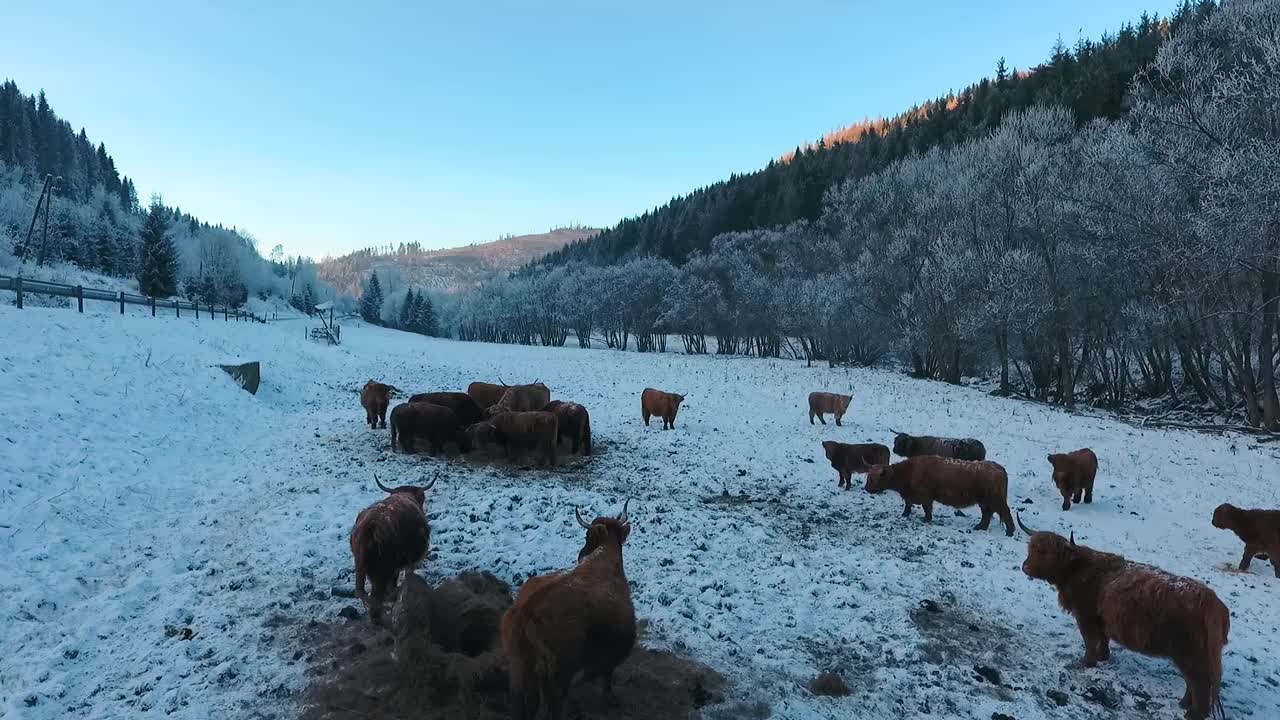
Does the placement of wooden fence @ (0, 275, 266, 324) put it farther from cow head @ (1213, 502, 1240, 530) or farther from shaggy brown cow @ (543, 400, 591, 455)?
cow head @ (1213, 502, 1240, 530)

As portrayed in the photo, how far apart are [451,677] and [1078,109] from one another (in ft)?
294

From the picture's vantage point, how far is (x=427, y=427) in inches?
549

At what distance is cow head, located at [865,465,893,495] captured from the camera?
11462 millimetres

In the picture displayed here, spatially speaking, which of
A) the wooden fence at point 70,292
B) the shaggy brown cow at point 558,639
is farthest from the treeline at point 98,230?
the shaggy brown cow at point 558,639

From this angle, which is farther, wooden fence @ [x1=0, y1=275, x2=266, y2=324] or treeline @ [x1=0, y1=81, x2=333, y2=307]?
treeline @ [x1=0, y1=81, x2=333, y2=307]

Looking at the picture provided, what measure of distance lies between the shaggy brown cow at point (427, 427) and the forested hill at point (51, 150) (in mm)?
123821

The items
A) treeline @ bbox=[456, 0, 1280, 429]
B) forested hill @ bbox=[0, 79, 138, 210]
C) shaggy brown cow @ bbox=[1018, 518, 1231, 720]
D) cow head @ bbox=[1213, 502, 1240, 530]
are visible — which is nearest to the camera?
shaggy brown cow @ bbox=[1018, 518, 1231, 720]

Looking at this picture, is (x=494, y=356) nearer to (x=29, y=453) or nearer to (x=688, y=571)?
(x=29, y=453)

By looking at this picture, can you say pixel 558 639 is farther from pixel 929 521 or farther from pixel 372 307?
pixel 372 307

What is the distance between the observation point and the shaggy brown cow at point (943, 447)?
1360cm

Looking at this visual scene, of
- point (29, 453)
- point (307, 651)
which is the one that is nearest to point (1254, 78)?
point (307, 651)

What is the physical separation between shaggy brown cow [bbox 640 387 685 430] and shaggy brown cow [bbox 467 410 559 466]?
5.96 meters

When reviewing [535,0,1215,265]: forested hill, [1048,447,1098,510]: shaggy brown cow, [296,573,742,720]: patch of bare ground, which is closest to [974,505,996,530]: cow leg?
[1048,447,1098,510]: shaggy brown cow

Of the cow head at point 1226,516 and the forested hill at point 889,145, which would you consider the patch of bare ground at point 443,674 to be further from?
the forested hill at point 889,145
